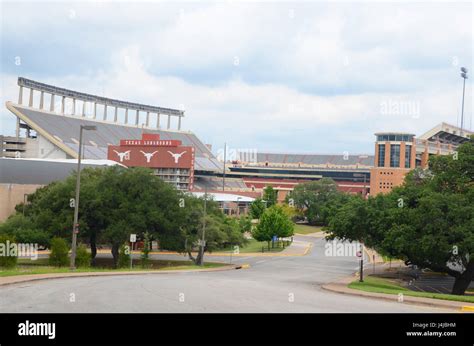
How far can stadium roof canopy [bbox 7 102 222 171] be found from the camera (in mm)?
123438

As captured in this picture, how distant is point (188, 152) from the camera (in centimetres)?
11400

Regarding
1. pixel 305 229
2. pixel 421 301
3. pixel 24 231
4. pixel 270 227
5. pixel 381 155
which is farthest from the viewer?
pixel 381 155

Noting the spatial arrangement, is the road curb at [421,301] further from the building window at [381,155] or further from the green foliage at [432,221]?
the building window at [381,155]

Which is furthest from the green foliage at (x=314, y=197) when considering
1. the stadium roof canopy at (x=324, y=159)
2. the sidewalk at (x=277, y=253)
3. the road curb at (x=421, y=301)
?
the road curb at (x=421, y=301)

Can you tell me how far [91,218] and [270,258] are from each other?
23418mm

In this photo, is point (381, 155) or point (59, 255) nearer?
point (59, 255)

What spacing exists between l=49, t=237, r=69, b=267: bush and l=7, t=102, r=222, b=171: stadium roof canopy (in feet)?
273

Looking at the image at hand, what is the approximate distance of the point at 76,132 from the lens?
132750mm

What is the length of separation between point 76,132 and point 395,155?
65895 millimetres

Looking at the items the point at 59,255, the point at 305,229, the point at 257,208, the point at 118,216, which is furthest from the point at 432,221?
the point at 305,229

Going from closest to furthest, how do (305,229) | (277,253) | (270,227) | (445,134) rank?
(277,253)
(270,227)
(305,229)
(445,134)

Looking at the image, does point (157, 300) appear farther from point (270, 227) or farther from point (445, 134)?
point (445, 134)

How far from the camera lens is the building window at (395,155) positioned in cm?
11975

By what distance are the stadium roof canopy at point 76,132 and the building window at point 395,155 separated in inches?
1646
